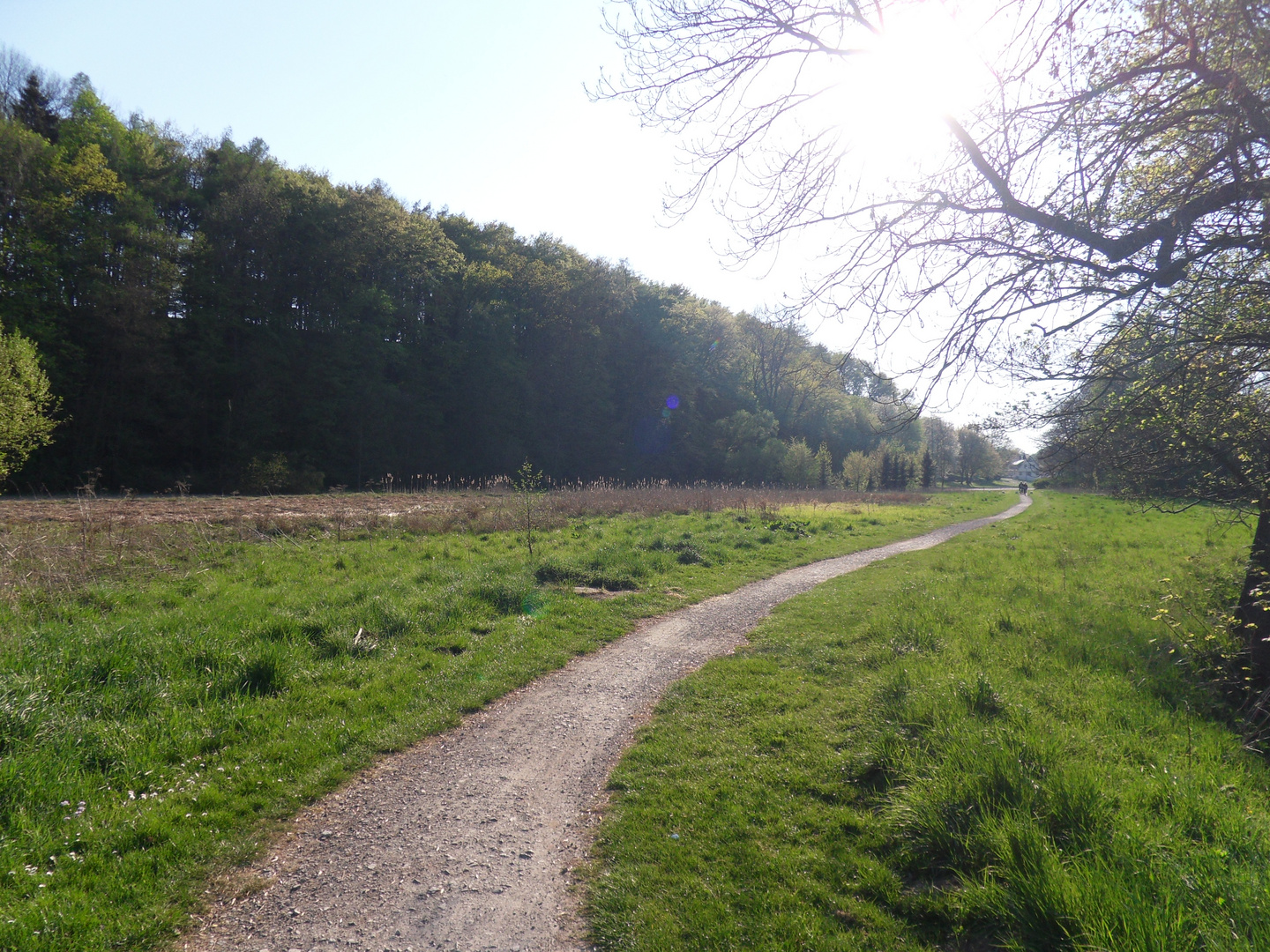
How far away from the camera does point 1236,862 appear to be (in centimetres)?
282

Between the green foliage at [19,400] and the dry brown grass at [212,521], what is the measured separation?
1801 millimetres

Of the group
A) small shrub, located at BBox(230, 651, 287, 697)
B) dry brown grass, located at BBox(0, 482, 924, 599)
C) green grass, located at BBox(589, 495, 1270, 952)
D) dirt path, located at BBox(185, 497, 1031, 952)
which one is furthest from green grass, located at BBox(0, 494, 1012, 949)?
green grass, located at BBox(589, 495, 1270, 952)

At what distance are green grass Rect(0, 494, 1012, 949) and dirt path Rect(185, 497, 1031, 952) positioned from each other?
1.06ft

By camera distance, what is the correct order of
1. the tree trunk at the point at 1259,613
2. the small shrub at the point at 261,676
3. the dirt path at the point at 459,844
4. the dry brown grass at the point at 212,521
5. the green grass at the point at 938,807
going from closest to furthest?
the green grass at the point at 938,807 → the dirt path at the point at 459,844 → the small shrub at the point at 261,676 → the tree trunk at the point at 1259,613 → the dry brown grass at the point at 212,521

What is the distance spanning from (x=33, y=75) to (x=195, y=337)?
1418 centimetres

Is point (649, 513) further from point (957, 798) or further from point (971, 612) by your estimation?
point (957, 798)

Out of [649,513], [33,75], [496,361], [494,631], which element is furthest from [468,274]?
[494,631]

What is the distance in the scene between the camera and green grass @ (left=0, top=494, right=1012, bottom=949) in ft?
10.6

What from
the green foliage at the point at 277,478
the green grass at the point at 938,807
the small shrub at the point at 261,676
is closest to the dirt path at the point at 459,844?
the green grass at the point at 938,807

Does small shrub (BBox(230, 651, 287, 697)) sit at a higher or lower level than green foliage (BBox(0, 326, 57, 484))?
lower

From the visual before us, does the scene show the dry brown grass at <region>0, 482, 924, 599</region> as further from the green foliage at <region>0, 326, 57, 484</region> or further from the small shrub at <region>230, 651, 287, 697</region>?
the small shrub at <region>230, 651, 287, 697</region>

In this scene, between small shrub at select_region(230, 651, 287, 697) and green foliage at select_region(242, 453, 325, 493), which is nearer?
small shrub at select_region(230, 651, 287, 697)

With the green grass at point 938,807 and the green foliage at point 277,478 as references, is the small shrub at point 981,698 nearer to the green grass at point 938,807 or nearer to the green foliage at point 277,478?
the green grass at point 938,807

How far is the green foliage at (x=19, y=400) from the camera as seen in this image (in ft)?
50.2
